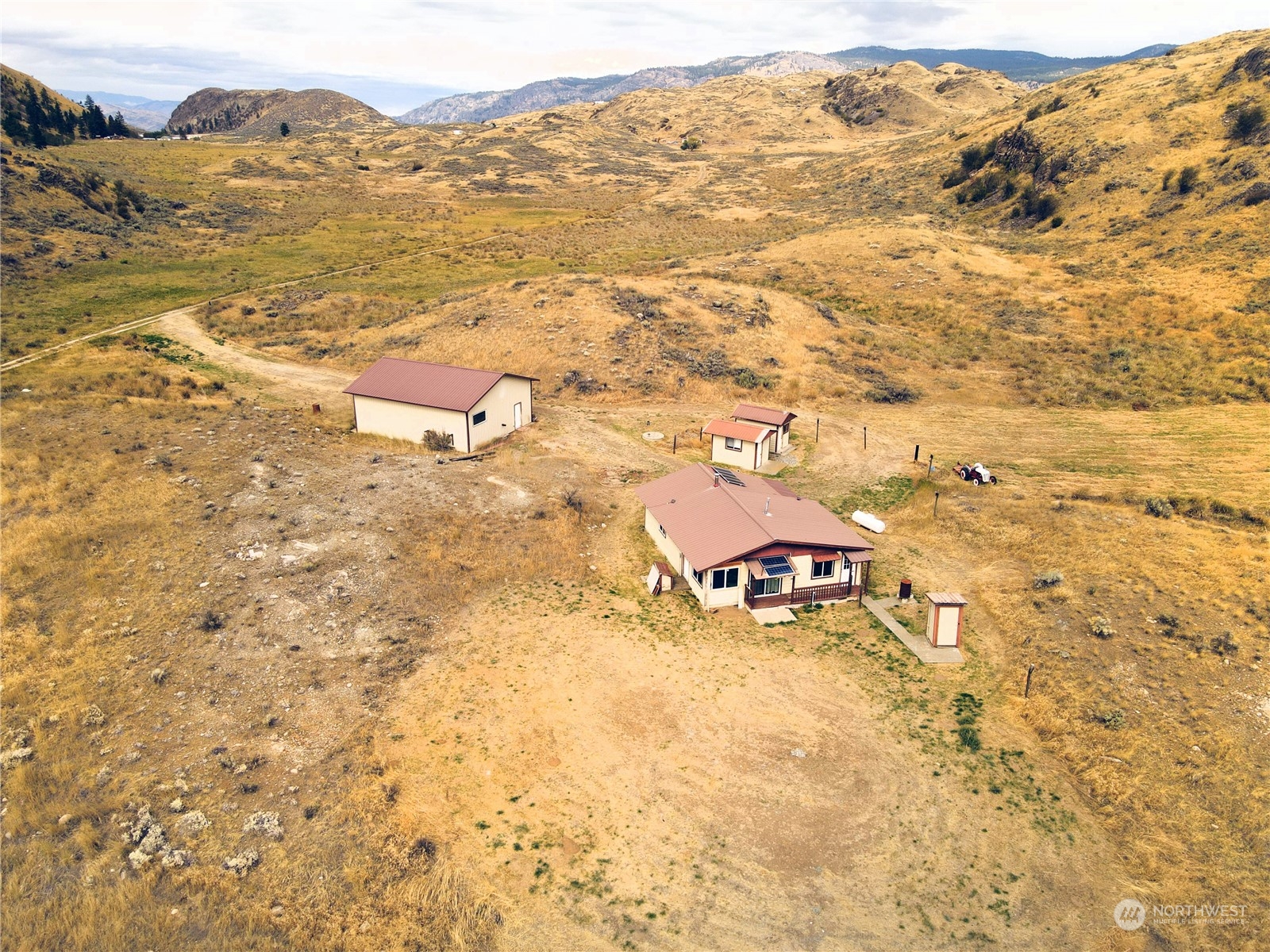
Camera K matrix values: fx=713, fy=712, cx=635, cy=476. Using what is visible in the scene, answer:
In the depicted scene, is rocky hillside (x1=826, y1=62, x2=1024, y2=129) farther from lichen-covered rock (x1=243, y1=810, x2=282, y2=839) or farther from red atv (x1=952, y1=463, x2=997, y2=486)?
lichen-covered rock (x1=243, y1=810, x2=282, y2=839)

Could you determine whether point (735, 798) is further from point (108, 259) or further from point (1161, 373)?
point (108, 259)

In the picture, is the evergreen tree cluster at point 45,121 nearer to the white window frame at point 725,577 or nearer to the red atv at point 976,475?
the white window frame at point 725,577

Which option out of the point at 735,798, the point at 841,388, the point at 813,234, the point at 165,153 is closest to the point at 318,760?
the point at 735,798

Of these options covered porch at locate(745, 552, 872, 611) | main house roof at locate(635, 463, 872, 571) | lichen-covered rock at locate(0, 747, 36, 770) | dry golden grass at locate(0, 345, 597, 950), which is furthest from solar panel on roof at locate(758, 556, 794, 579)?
lichen-covered rock at locate(0, 747, 36, 770)

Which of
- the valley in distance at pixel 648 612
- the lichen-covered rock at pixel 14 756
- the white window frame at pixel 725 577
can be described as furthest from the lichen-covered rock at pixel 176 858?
the white window frame at pixel 725 577

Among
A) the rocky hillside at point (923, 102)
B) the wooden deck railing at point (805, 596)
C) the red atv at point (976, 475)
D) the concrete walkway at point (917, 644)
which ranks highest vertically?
the rocky hillside at point (923, 102)
